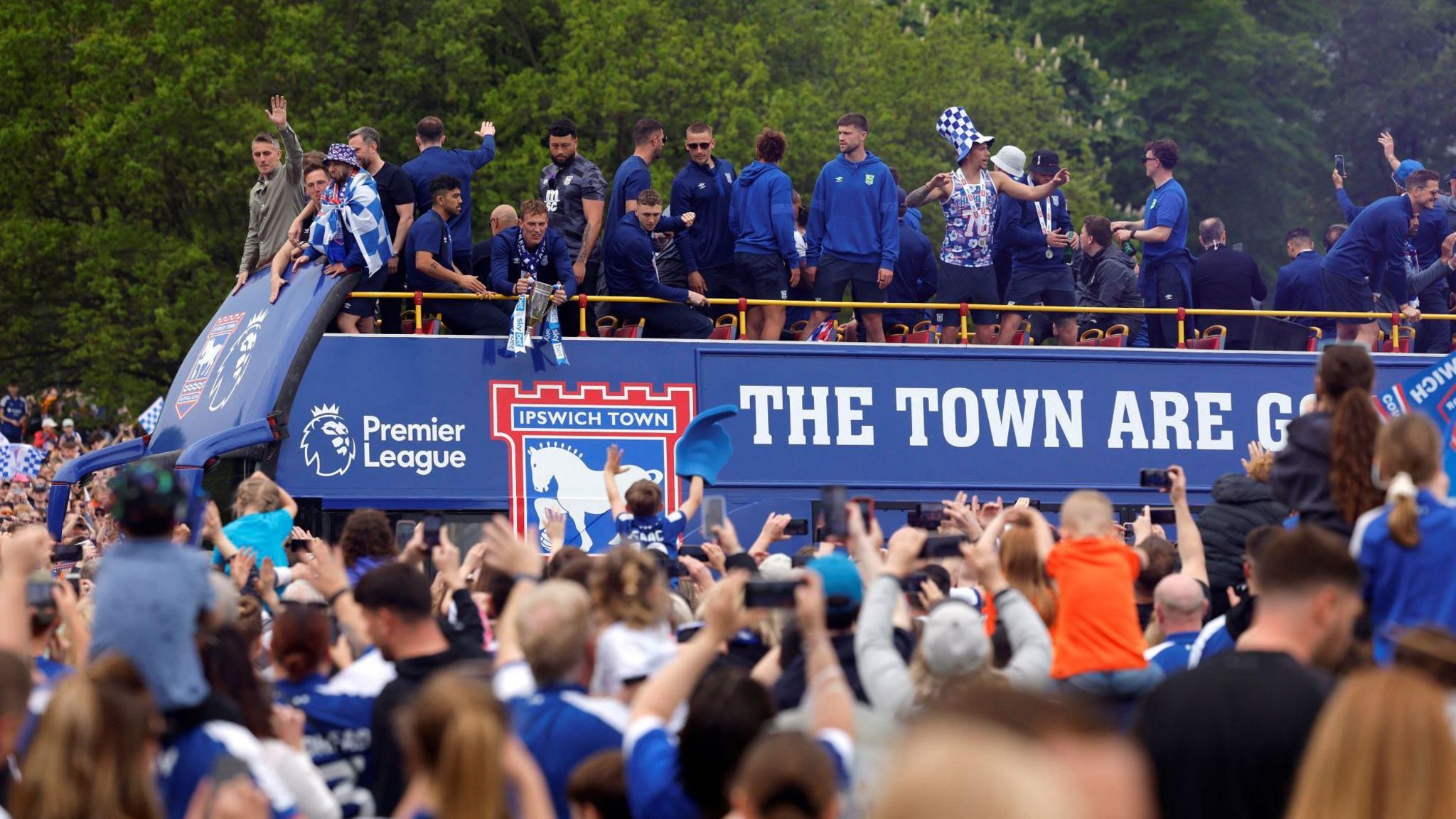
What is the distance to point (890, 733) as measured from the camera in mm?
5539

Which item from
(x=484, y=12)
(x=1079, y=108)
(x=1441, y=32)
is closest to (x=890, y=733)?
(x=484, y=12)

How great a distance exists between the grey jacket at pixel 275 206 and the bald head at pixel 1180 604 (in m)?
9.28

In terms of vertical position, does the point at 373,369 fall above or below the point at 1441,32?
below

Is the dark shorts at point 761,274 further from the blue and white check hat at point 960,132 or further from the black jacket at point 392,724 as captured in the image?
the black jacket at point 392,724

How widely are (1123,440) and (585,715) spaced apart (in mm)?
11194

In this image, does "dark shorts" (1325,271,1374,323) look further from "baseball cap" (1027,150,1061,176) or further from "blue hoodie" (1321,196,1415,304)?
"baseball cap" (1027,150,1061,176)

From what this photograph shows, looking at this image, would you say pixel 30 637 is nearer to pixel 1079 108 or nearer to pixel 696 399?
pixel 696 399

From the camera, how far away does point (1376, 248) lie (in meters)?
16.3

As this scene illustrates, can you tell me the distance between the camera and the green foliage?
2719 cm

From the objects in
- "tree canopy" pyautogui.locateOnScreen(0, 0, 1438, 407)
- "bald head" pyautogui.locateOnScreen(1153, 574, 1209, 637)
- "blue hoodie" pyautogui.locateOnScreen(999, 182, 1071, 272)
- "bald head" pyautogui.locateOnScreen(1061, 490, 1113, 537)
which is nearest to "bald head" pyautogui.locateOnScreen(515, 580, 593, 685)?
"bald head" pyautogui.locateOnScreen(1061, 490, 1113, 537)

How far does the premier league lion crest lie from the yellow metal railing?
865 mm

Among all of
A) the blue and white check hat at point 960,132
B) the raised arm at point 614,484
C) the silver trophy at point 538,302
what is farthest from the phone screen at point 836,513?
the blue and white check hat at point 960,132

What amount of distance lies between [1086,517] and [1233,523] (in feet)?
7.78

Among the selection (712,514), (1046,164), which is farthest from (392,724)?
(1046,164)
